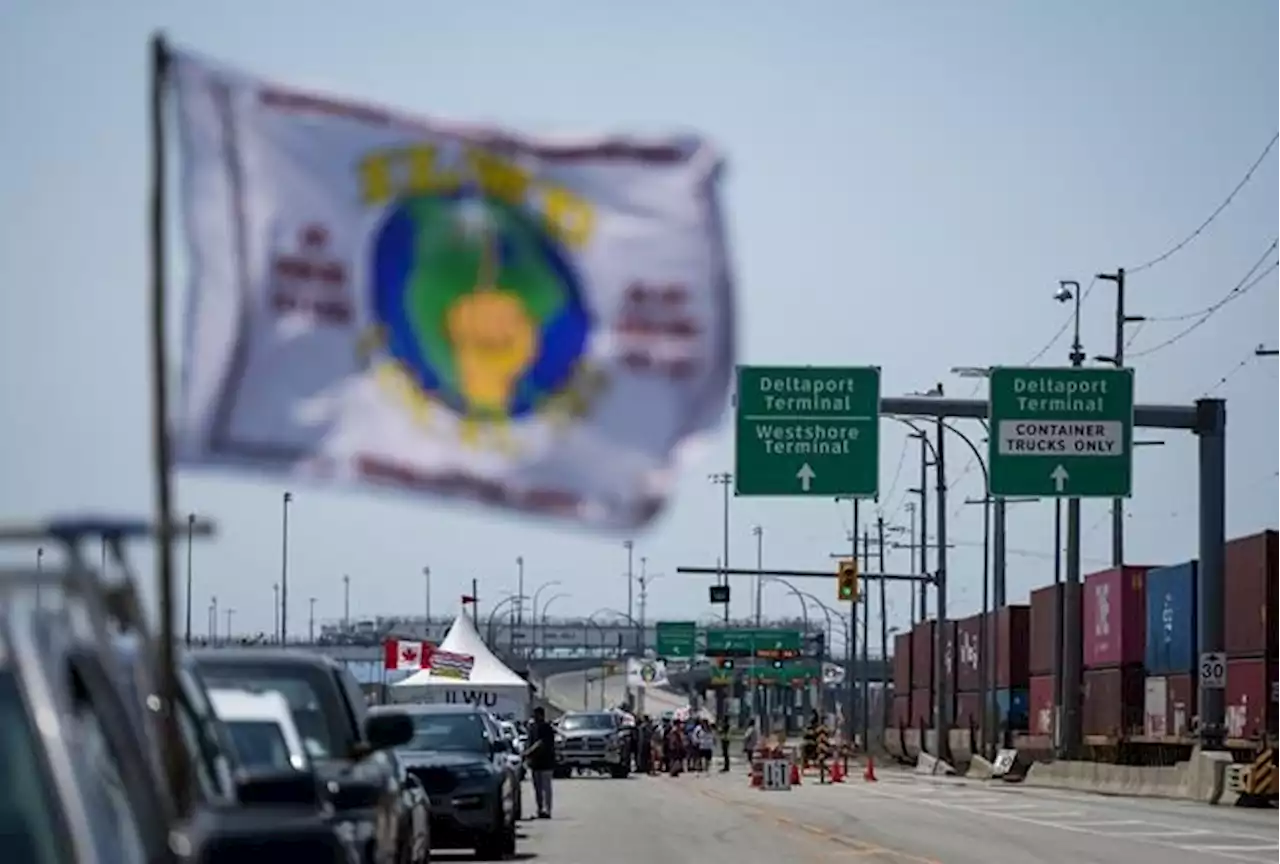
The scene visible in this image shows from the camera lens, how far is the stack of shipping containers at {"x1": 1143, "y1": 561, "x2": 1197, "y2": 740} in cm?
5119

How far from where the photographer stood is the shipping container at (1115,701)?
58.0 meters

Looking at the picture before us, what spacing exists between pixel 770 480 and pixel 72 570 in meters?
32.6

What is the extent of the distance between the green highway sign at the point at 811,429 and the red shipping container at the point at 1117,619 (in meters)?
20.2

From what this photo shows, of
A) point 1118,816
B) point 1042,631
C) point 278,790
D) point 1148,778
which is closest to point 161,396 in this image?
point 278,790

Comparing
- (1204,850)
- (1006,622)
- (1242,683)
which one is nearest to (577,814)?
(1204,850)

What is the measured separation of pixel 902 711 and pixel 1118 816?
51.6 m

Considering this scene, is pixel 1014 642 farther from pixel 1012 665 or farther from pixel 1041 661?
pixel 1041 661

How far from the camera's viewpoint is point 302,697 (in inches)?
Result: 556

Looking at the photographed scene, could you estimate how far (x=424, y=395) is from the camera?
625 centimetres

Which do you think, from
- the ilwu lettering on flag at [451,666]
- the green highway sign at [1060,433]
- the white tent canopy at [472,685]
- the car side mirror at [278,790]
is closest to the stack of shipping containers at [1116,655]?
the white tent canopy at [472,685]

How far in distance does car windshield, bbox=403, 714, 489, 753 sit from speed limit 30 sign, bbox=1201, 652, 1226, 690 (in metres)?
17.9

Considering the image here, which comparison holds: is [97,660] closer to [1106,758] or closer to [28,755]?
[28,755]

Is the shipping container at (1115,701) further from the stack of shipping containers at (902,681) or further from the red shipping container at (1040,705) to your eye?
the stack of shipping containers at (902,681)

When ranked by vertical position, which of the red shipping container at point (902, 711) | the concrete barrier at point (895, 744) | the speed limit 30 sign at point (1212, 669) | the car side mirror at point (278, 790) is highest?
the car side mirror at point (278, 790)
